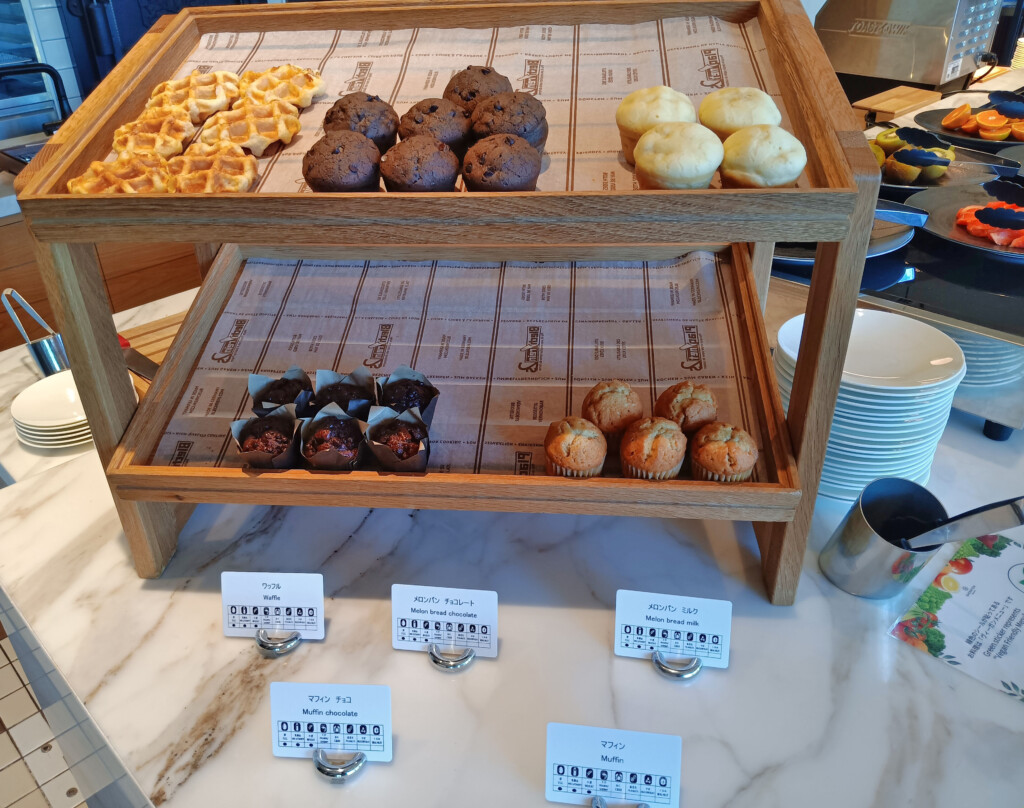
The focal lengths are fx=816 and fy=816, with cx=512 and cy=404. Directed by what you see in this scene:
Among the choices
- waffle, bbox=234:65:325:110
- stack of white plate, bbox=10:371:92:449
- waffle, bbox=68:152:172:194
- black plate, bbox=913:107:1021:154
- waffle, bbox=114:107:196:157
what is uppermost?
waffle, bbox=234:65:325:110

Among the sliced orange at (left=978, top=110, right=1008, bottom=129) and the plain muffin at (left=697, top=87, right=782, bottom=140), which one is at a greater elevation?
the plain muffin at (left=697, top=87, right=782, bottom=140)

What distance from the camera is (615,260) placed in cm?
154

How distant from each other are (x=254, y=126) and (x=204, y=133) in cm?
7

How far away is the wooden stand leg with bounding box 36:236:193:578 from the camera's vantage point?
103cm

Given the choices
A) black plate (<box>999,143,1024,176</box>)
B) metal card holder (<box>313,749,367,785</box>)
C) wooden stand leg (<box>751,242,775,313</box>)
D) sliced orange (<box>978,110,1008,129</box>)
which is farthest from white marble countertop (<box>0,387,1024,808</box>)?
sliced orange (<box>978,110,1008,129</box>)

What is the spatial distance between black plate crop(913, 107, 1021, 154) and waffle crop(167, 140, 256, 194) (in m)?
2.42

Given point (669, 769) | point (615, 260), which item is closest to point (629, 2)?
point (615, 260)

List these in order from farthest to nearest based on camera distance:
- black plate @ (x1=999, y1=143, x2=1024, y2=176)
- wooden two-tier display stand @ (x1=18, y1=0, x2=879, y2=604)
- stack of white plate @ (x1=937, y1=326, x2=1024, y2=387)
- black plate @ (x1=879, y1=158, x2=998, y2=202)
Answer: black plate @ (x1=999, y1=143, x2=1024, y2=176) < black plate @ (x1=879, y1=158, x2=998, y2=202) < stack of white plate @ (x1=937, y1=326, x2=1024, y2=387) < wooden two-tier display stand @ (x1=18, y1=0, x2=879, y2=604)

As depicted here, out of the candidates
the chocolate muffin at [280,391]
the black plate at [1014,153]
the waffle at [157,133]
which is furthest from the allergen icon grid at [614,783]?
the black plate at [1014,153]

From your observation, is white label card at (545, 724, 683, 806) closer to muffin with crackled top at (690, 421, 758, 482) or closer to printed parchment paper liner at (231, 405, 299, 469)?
muffin with crackled top at (690, 421, 758, 482)

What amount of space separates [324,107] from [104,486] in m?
0.78

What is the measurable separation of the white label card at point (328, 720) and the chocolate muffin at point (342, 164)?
63 cm

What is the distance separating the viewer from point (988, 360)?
1.48 metres

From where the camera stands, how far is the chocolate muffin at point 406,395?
1.20 meters
